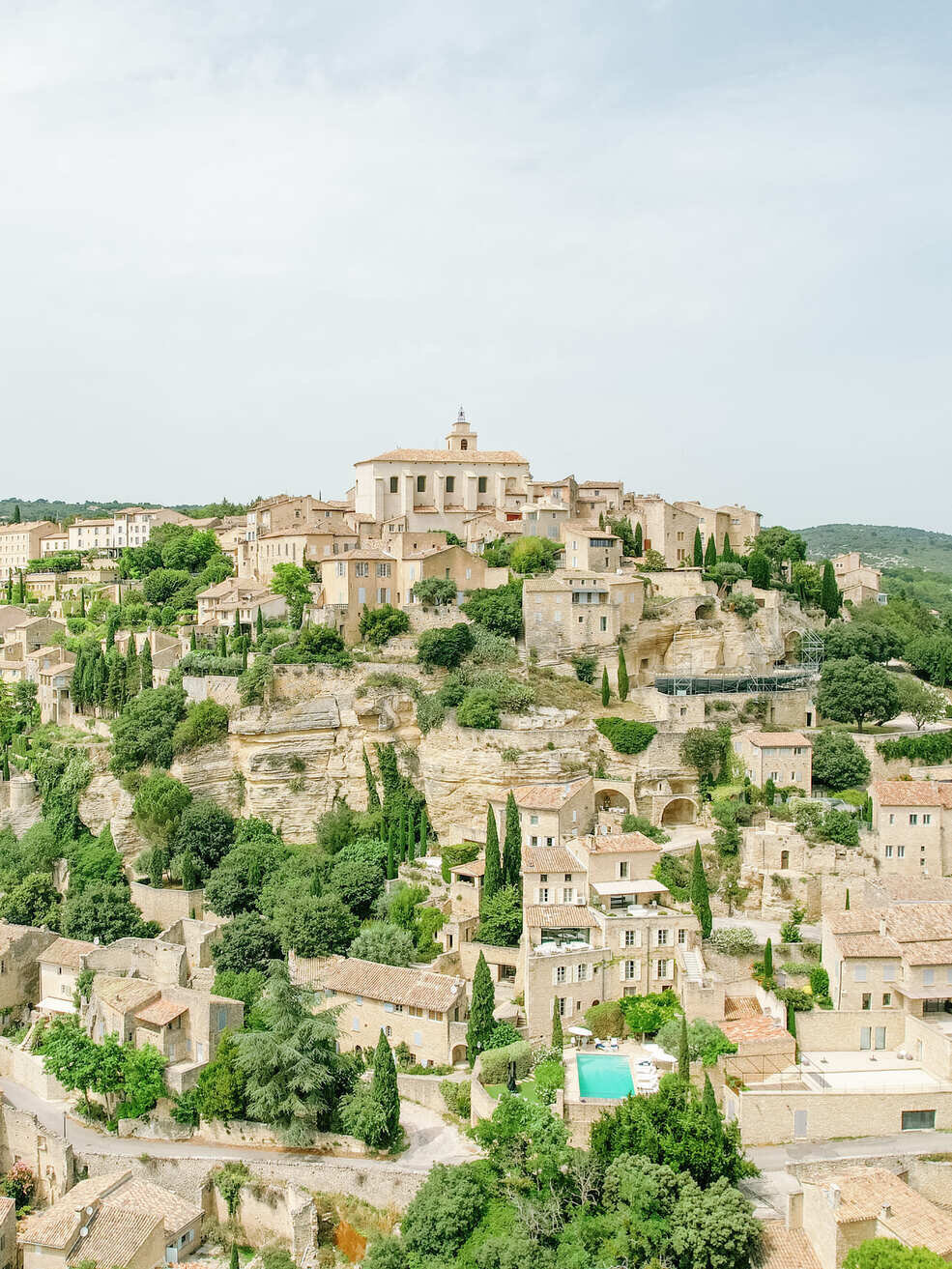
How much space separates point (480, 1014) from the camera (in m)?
29.8

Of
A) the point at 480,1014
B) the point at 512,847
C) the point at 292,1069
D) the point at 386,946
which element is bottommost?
the point at 292,1069

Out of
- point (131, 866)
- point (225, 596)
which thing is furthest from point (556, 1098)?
point (225, 596)

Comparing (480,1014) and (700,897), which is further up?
(700,897)

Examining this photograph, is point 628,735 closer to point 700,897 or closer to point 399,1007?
point 700,897

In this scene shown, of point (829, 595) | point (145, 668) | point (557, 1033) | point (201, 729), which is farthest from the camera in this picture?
point (829, 595)

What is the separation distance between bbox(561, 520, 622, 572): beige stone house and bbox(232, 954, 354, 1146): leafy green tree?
25.1 metres

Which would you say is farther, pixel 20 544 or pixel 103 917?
pixel 20 544

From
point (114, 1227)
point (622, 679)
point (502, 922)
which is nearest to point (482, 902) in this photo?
point (502, 922)

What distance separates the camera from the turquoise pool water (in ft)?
88.3

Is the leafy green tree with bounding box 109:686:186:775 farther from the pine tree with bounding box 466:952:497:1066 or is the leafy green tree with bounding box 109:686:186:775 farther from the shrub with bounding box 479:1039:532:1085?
the shrub with bounding box 479:1039:532:1085

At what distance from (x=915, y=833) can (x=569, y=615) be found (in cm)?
1642

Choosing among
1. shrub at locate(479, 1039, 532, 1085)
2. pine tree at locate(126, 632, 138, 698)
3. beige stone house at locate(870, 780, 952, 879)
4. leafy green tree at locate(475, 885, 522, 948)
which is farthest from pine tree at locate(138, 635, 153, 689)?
beige stone house at locate(870, 780, 952, 879)

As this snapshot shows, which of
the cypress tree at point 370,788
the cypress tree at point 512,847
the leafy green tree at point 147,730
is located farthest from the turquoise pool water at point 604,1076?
the leafy green tree at point 147,730

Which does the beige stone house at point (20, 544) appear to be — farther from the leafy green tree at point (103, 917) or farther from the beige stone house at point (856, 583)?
the beige stone house at point (856, 583)
